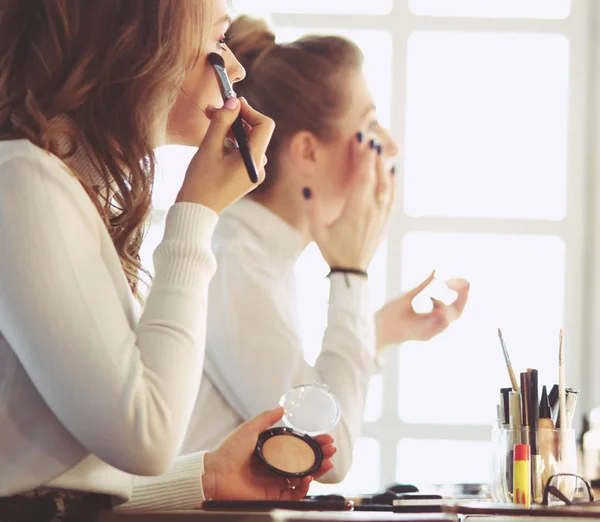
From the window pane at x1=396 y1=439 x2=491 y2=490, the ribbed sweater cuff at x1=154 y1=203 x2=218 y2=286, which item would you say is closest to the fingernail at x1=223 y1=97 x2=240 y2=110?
the ribbed sweater cuff at x1=154 y1=203 x2=218 y2=286

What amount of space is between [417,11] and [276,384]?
4.06 feet

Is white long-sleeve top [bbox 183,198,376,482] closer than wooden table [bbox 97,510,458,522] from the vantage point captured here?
No

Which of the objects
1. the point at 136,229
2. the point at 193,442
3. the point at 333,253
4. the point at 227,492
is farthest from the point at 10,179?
the point at 333,253

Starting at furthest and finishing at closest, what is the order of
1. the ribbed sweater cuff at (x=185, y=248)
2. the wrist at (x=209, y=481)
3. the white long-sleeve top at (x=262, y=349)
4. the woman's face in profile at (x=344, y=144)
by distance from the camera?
the woman's face in profile at (x=344, y=144), the white long-sleeve top at (x=262, y=349), the wrist at (x=209, y=481), the ribbed sweater cuff at (x=185, y=248)

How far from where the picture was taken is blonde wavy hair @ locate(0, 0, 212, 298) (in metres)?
0.76

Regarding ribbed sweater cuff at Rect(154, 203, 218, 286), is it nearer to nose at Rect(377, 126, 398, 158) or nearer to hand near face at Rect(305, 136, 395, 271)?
hand near face at Rect(305, 136, 395, 271)

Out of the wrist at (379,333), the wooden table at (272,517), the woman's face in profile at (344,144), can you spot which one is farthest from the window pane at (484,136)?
the wooden table at (272,517)

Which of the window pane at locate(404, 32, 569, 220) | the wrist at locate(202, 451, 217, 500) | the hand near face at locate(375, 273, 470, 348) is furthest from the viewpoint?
the window pane at locate(404, 32, 569, 220)

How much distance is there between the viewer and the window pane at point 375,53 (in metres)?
2.25

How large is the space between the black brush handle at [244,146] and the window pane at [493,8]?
1.56m

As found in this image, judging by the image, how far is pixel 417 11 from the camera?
89.5 inches

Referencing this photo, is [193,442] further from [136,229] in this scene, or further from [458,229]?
[458,229]

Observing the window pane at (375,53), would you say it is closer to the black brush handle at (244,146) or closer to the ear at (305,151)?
Result: the ear at (305,151)

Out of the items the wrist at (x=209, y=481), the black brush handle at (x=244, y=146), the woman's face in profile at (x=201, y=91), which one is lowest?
the wrist at (x=209, y=481)
